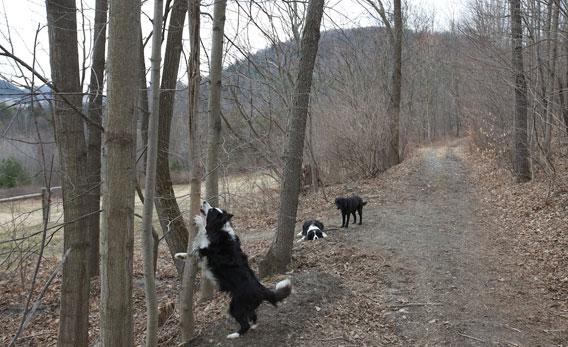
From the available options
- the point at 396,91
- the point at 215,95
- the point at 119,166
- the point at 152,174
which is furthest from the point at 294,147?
the point at 396,91

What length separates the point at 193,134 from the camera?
17.2 ft

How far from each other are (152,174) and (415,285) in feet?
16.6

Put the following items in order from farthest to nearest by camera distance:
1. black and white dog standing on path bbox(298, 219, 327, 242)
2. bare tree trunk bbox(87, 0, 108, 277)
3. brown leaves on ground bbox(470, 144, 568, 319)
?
1. black and white dog standing on path bbox(298, 219, 327, 242)
2. brown leaves on ground bbox(470, 144, 568, 319)
3. bare tree trunk bbox(87, 0, 108, 277)

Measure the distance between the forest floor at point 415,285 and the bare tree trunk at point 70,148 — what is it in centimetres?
82

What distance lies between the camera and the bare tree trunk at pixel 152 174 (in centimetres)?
414

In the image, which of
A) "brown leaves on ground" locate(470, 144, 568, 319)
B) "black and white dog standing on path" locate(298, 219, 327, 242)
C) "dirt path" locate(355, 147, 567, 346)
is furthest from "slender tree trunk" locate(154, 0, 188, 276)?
"brown leaves on ground" locate(470, 144, 568, 319)

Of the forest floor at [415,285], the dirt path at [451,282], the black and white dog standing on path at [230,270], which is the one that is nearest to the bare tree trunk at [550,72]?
the forest floor at [415,285]

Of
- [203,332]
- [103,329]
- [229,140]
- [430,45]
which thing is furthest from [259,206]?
[430,45]

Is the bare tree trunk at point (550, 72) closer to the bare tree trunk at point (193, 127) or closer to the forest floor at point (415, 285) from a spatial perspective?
the forest floor at point (415, 285)

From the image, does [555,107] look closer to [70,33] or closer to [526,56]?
[526,56]

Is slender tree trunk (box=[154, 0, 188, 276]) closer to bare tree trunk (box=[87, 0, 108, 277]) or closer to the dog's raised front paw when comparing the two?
bare tree trunk (box=[87, 0, 108, 277])

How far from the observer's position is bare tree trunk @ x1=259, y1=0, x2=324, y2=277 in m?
7.75

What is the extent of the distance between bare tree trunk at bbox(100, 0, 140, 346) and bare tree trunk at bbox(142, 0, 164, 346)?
1.19m

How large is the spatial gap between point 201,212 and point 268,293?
1.37 metres
